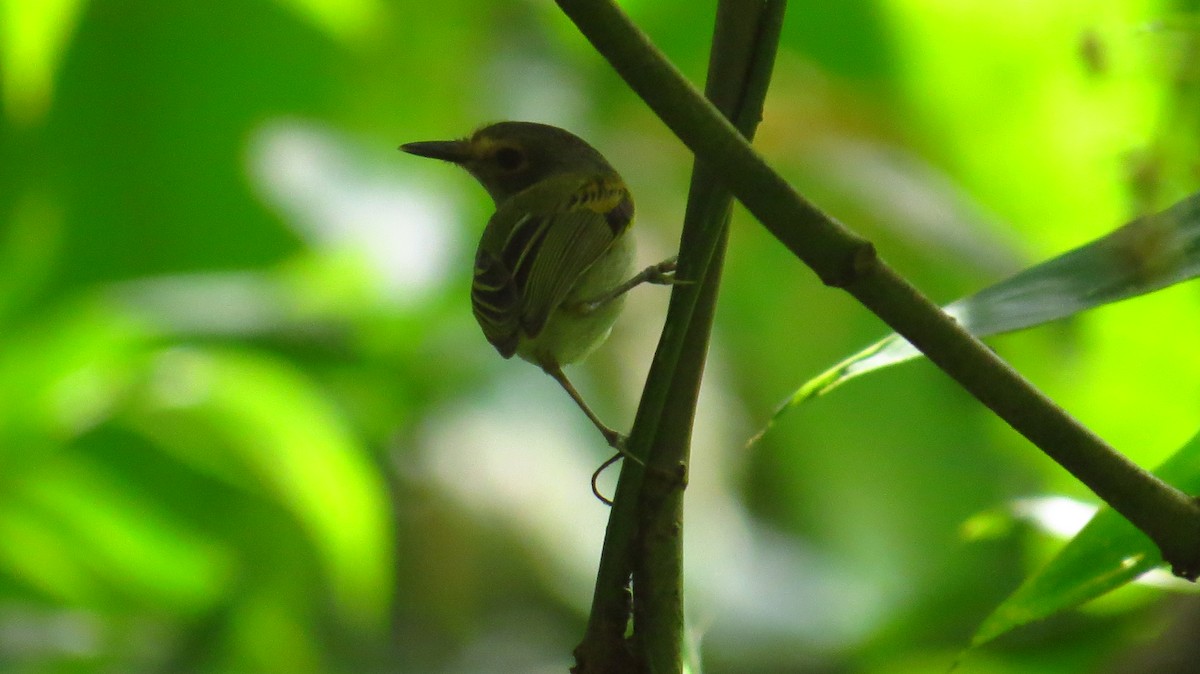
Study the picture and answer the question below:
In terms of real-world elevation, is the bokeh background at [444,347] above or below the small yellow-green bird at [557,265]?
above

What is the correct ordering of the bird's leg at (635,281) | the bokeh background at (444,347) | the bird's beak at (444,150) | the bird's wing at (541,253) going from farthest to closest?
the bokeh background at (444,347) → the bird's beak at (444,150) → the bird's wing at (541,253) → the bird's leg at (635,281)

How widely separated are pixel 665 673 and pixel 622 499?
11 cm

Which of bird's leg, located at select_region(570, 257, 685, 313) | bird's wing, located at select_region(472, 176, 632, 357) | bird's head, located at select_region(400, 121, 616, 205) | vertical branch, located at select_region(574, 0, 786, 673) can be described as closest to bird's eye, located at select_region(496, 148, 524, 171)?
bird's head, located at select_region(400, 121, 616, 205)

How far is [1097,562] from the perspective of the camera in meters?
0.91

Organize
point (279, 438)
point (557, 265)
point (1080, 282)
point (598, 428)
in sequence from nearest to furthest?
point (1080, 282)
point (598, 428)
point (557, 265)
point (279, 438)

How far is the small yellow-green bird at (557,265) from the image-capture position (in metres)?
1.51

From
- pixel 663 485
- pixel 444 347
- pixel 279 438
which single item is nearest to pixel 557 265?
pixel 663 485

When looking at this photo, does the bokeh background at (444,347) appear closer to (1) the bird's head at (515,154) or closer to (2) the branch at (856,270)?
(1) the bird's head at (515,154)

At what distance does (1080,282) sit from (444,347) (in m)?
2.30

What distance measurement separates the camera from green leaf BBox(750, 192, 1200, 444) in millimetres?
800

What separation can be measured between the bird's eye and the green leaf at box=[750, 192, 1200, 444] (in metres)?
1.08

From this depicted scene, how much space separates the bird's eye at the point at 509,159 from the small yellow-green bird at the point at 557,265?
0.28 feet

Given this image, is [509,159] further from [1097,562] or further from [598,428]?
[1097,562]

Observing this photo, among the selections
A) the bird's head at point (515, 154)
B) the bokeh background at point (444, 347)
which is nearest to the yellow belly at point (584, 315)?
the bird's head at point (515, 154)
